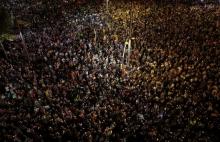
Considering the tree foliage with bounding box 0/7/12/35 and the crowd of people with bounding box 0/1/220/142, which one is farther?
the tree foliage with bounding box 0/7/12/35

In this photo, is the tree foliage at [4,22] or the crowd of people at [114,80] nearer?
the crowd of people at [114,80]

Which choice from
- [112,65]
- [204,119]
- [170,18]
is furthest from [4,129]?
[170,18]

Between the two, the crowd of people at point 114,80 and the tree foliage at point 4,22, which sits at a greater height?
the tree foliage at point 4,22

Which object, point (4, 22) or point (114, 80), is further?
point (4, 22)

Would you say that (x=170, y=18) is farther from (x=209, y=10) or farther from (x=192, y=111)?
(x=192, y=111)

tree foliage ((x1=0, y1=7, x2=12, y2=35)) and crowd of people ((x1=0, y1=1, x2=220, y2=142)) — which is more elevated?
tree foliage ((x1=0, y1=7, x2=12, y2=35))

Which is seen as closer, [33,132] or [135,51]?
[33,132]

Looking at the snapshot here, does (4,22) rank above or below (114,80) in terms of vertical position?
above

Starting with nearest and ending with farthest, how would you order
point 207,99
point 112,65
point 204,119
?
point 204,119
point 207,99
point 112,65
